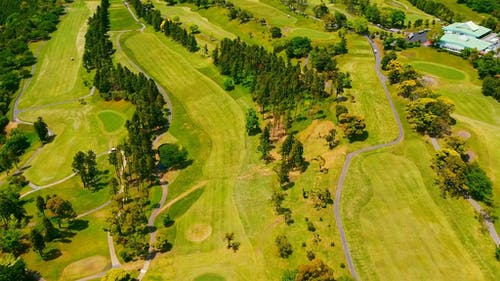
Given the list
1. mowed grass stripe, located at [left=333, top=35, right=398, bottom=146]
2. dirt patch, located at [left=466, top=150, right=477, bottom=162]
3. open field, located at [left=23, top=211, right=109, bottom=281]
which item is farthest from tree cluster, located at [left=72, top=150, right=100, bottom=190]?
dirt patch, located at [left=466, top=150, right=477, bottom=162]

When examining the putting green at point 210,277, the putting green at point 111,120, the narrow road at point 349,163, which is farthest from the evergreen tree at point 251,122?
the putting green at point 210,277

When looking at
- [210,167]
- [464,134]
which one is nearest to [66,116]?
[210,167]

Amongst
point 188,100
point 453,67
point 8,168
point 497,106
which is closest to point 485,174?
point 497,106

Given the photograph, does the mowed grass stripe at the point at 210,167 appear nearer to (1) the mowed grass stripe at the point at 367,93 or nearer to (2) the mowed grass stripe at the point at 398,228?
(2) the mowed grass stripe at the point at 398,228

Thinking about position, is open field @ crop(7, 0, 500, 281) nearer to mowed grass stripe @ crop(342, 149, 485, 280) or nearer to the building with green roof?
mowed grass stripe @ crop(342, 149, 485, 280)

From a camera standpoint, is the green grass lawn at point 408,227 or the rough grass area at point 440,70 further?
the rough grass area at point 440,70

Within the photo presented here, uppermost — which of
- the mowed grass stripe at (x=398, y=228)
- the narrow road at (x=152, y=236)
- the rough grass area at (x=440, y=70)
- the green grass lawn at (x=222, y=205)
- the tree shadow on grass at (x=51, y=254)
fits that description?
the rough grass area at (x=440, y=70)

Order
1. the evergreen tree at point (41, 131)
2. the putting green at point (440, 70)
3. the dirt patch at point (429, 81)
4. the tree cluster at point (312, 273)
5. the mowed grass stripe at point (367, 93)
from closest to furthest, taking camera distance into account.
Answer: the tree cluster at point (312, 273) < the mowed grass stripe at point (367, 93) < the evergreen tree at point (41, 131) < the dirt patch at point (429, 81) < the putting green at point (440, 70)

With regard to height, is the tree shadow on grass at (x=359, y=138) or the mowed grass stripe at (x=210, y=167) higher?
the tree shadow on grass at (x=359, y=138)
